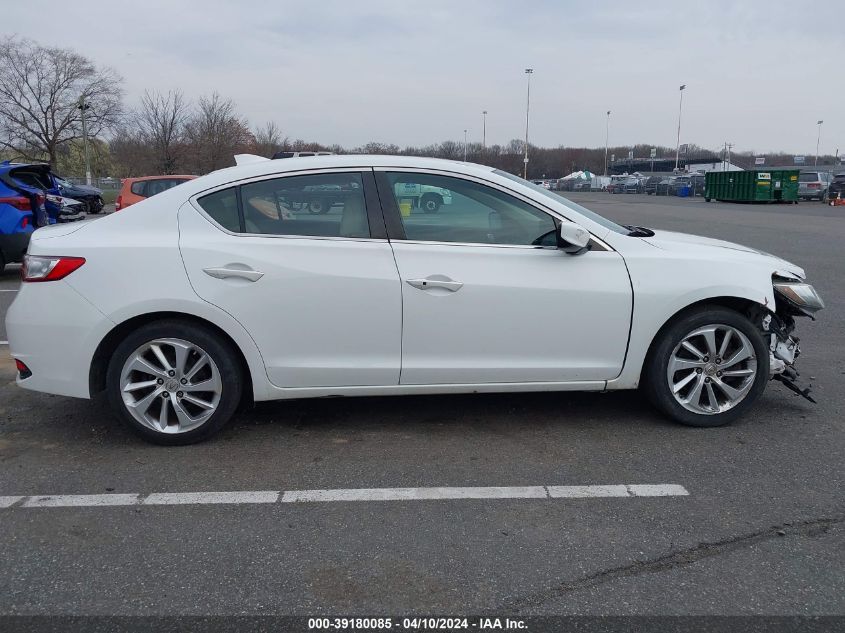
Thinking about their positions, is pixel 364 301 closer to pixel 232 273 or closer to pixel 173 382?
pixel 232 273

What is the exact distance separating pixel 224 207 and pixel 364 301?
101cm

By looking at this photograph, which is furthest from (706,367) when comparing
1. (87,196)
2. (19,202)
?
(87,196)

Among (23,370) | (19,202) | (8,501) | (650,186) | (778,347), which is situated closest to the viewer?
(8,501)

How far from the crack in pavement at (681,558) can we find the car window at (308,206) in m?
2.27

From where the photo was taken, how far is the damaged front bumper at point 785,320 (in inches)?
174

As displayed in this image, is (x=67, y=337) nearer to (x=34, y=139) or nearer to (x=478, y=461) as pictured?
(x=478, y=461)

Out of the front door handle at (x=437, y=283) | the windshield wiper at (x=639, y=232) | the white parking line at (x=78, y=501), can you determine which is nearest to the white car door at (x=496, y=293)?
the front door handle at (x=437, y=283)

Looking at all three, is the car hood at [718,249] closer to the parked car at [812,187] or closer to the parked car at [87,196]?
the parked car at [87,196]

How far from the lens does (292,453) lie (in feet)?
13.3

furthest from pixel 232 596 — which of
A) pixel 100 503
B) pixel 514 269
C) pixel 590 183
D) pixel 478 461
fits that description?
pixel 590 183

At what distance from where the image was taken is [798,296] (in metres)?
4.41

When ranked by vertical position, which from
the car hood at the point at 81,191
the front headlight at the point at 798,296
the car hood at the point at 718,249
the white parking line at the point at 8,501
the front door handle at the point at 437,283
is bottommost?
the white parking line at the point at 8,501

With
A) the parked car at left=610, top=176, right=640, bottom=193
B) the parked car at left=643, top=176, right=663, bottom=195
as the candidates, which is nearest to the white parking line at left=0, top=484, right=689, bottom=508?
the parked car at left=643, top=176, right=663, bottom=195

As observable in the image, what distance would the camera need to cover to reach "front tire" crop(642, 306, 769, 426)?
4277 mm
